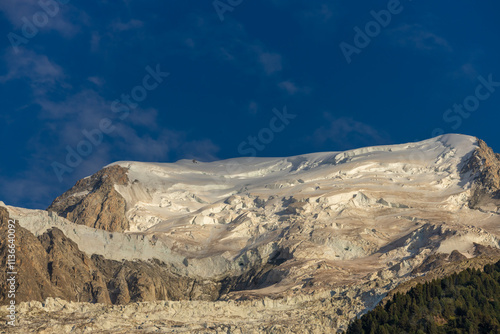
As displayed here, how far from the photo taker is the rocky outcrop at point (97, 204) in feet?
442

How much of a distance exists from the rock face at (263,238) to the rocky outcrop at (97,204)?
11.9 inches

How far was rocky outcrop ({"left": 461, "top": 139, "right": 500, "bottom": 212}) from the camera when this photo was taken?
421 ft

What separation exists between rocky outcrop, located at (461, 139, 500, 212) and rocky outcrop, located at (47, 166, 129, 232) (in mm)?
63260

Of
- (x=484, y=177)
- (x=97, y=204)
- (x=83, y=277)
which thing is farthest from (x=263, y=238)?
(x=484, y=177)

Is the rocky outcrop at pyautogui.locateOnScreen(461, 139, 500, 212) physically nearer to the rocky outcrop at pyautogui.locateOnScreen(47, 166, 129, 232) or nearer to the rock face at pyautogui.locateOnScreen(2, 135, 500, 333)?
the rock face at pyautogui.locateOnScreen(2, 135, 500, 333)

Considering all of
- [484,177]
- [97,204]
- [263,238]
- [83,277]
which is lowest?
[83,277]

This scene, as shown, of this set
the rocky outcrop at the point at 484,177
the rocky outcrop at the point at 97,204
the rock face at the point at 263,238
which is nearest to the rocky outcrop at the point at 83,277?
the rock face at the point at 263,238

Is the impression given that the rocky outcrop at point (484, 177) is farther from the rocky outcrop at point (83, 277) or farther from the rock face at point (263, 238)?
the rocky outcrop at point (83, 277)

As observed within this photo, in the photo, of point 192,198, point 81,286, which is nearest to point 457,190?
point 192,198

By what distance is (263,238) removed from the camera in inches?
4892

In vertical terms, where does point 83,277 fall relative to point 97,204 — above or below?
below

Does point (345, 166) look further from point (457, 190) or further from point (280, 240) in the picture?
point (280, 240)

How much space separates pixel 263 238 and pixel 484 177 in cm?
4369

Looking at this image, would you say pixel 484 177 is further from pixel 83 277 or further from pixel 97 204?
pixel 83 277
